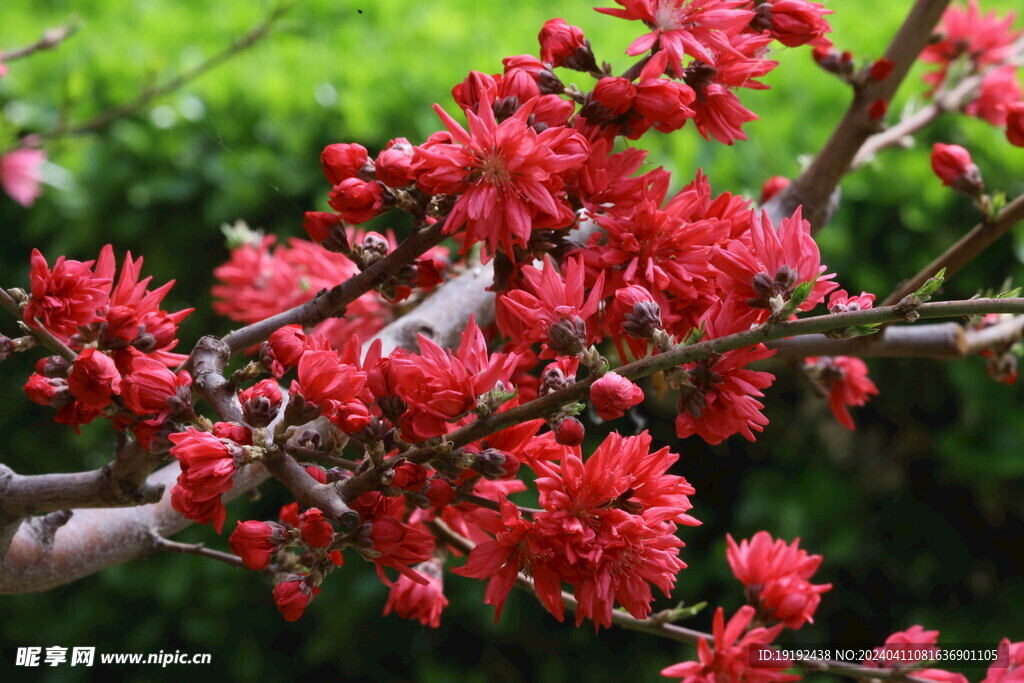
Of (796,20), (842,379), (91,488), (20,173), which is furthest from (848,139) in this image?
(20,173)

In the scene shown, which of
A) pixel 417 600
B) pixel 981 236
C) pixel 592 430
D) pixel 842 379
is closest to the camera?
pixel 417 600

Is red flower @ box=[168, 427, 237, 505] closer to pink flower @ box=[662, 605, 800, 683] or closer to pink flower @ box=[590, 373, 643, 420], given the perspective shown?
pink flower @ box=[590, 373, 643, 420]

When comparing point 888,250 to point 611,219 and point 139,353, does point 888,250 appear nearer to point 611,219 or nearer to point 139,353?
point 611,219

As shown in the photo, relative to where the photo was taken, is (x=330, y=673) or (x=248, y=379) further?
(x=330, y=673)

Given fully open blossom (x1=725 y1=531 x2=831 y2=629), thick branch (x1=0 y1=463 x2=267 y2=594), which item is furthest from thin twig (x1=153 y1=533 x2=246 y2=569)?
fully open blossom (x1=725 y1=531 x2=831 y2=629)

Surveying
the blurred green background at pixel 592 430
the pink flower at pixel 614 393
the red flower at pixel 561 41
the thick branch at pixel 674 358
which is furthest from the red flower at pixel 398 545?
the blurred green background at pixel 592 430

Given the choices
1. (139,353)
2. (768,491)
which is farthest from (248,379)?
(768,491)

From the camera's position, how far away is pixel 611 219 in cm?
68

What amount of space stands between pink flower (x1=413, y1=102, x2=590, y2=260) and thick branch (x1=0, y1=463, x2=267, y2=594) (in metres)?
0.36

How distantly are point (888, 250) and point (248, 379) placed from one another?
1.39 metres

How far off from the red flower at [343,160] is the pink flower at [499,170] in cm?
9

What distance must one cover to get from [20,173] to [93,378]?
1420mm

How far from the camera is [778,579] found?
92 centimetres

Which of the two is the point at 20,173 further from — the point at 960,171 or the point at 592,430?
the point at 960,171
